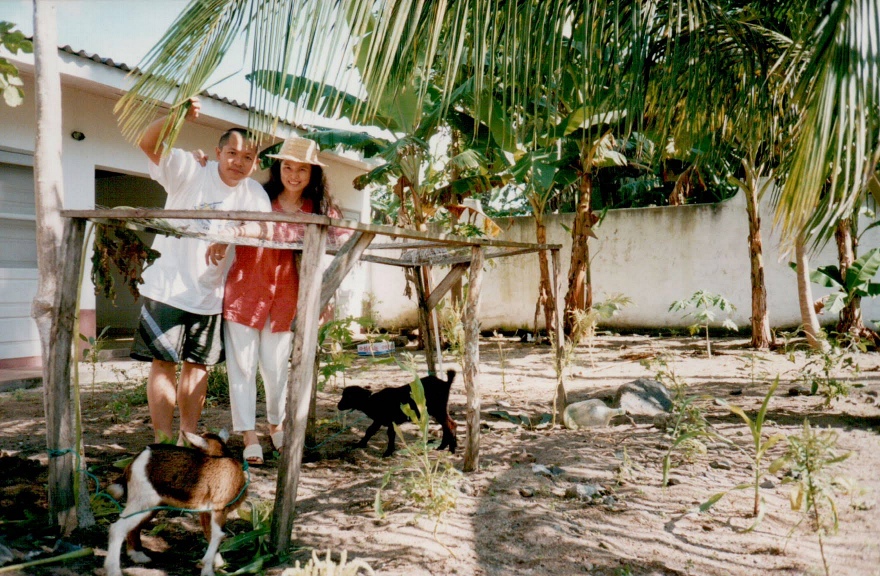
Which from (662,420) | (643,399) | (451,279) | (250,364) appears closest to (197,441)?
(250,364)

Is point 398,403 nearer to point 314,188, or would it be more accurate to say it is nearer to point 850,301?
point 314,188

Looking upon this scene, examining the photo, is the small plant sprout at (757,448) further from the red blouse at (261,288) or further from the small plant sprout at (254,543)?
the red blouse at (261,288)

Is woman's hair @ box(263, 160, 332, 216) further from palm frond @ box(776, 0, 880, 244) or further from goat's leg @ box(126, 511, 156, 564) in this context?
palm frond @ box(776, 0, 880, 244)

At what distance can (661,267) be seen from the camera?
29.6 feet

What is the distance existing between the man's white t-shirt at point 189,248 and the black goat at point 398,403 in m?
1.04

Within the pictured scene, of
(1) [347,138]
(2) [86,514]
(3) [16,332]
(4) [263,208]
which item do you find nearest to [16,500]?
(2) [86,514]

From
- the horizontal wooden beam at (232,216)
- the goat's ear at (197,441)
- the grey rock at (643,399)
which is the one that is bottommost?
the grey rock at (643,399)

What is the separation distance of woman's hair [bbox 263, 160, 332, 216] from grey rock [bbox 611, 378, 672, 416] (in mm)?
2619

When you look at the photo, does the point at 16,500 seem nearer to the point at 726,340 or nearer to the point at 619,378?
the point at 619,378

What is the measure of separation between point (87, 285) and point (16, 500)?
4.68 meters

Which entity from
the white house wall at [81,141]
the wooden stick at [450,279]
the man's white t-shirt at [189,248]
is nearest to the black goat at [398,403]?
the wooden stick at [450,279]

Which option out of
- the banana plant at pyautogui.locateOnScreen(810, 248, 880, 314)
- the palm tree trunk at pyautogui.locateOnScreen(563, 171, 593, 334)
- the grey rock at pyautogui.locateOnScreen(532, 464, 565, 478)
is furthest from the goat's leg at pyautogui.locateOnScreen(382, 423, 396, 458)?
the banana plant at pyautogui.locateOnScreen(810, 248, 880, 314)

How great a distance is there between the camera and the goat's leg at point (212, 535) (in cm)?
200

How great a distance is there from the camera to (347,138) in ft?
21.4
